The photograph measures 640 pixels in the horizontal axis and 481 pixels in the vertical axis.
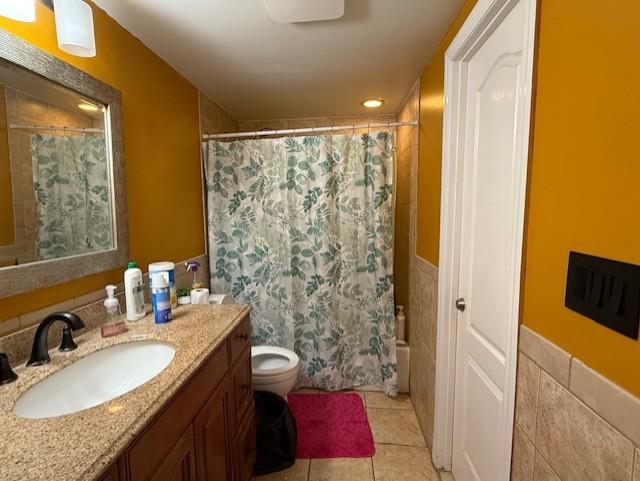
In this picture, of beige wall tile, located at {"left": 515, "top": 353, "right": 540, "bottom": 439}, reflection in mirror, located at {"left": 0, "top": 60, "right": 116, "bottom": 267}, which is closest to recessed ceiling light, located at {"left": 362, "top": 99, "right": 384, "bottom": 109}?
reflection in mirror, located at {"left": 0, "top": 60, "right": 116, "bottom": 267}

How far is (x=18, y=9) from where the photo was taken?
0.84 m

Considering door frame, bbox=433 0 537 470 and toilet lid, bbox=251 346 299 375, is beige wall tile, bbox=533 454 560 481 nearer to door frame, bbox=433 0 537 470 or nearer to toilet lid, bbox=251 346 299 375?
door frame, bbox=433 0 537 470

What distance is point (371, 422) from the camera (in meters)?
1.93

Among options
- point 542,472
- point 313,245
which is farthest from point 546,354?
point 313,245

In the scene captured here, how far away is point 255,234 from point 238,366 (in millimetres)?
1050

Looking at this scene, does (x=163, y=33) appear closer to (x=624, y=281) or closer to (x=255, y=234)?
(x=255, y=234)

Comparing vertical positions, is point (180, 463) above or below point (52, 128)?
below

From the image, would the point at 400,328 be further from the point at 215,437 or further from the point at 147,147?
the point at 147,147

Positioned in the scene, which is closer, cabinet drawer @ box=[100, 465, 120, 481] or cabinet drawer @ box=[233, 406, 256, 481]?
cabinet drawer @ box=[100, 465, 120, 481]

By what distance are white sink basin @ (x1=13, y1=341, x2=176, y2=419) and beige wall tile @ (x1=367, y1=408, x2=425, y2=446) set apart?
1.39 m

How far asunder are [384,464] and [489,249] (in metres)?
1.30

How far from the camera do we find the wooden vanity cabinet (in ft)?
2.28

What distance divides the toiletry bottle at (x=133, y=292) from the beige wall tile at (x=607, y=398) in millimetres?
1437

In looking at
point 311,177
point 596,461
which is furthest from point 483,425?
point 311,177
